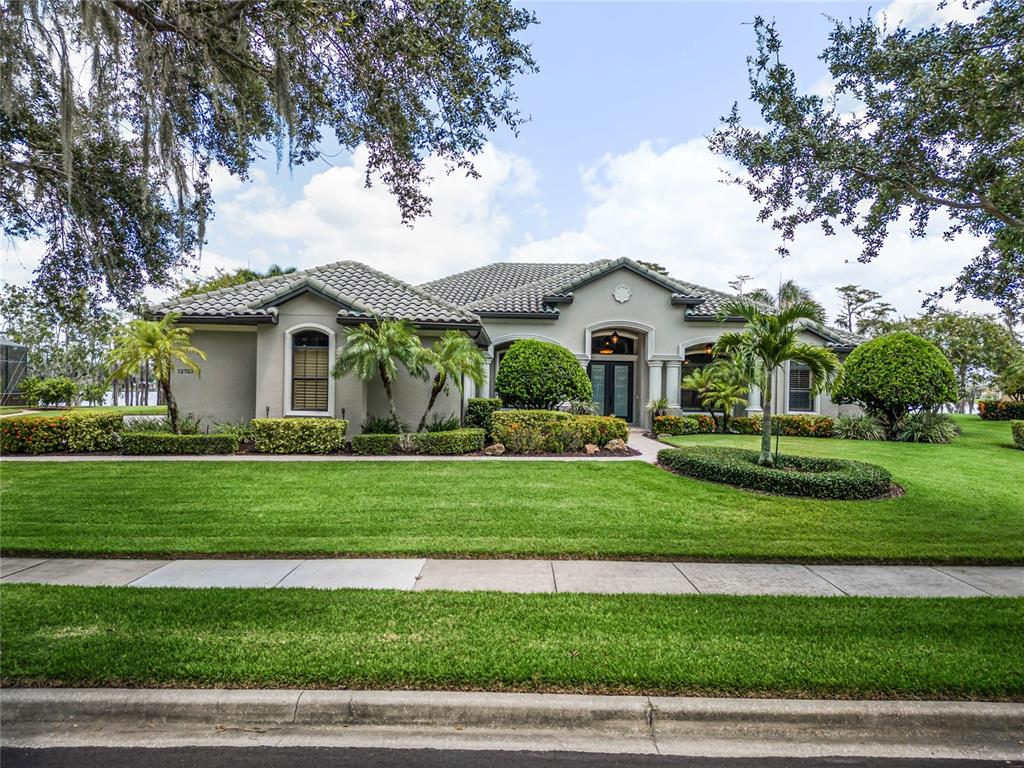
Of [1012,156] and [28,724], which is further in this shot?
[1012,156]

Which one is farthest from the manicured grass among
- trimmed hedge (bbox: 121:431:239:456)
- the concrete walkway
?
trimmed hedge (bbox: 121:431:239:456)

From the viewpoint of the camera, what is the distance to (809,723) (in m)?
3.42

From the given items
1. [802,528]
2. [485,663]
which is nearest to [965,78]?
[802,528]

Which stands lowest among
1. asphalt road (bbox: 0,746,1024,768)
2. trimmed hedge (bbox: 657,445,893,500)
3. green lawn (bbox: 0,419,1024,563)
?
asphalt road (bbox: 0,746,1024,768)

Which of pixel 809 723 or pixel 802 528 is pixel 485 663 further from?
pixel 802 528

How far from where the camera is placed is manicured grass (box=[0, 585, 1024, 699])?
12.0 ft

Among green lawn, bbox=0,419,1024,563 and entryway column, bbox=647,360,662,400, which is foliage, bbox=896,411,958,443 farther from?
entryway column, bbox=647,360,662,400

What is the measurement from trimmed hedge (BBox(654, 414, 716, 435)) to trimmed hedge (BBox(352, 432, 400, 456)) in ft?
31.2

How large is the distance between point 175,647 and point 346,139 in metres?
5.77

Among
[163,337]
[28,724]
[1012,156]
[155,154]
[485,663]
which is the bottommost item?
[28,724]

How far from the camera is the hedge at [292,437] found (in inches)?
517

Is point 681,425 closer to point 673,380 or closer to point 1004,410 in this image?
point 673,380

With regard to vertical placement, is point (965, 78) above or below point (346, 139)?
above

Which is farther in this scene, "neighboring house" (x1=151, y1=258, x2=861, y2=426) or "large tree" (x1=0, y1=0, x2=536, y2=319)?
"neighboring house" (x1=151, y1=258, x2=861, y2=426)
